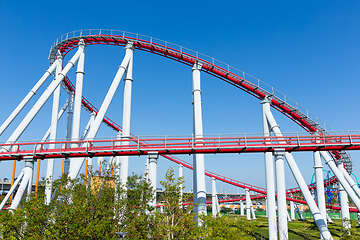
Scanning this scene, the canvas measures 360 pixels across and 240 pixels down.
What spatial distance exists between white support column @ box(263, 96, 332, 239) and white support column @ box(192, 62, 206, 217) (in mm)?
5448

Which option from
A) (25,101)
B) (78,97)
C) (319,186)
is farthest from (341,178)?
(25,101)

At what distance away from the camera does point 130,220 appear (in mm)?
11391

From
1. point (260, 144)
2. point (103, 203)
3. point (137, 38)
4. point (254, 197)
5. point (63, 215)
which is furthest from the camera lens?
point (254, 197)

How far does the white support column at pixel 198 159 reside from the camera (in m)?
17.8

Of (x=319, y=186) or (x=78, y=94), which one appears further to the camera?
(x=319, y=186)

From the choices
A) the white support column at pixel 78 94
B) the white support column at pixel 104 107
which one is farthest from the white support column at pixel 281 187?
the white support column at pixel 78 94

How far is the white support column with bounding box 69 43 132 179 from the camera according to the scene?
17297mm

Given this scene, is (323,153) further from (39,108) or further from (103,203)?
(39,108)

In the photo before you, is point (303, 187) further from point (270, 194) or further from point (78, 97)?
point (78, 97)

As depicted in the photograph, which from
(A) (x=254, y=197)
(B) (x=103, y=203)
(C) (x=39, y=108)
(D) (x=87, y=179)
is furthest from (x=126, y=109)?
(A) (x=254, y=197)

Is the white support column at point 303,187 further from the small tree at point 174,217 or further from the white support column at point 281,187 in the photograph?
the small tree at point 174,217

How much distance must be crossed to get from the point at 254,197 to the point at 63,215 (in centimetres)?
4151

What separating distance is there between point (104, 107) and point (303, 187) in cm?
1478

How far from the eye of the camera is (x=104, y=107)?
19828 mm
